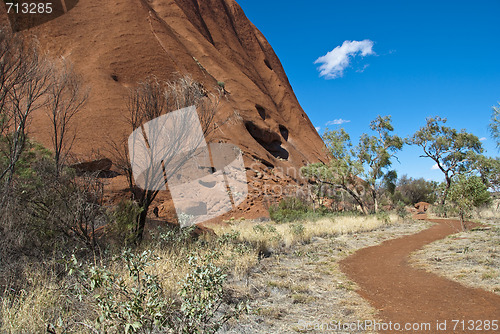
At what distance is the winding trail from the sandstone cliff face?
15.9 meters

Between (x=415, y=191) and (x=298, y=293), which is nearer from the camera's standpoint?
(x=298, y=293)

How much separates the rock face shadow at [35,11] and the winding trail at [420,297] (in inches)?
1101

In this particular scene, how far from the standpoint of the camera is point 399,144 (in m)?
23.1

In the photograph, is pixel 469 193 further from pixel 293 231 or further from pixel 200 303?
pixel 200 303

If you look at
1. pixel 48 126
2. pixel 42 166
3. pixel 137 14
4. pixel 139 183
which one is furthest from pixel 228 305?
pixel 137 14

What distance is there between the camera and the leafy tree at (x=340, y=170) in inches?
822

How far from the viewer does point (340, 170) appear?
20734 millimetres

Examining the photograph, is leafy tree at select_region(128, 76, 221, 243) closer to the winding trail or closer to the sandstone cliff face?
the winding trail

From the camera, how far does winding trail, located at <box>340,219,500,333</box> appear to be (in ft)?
12.4

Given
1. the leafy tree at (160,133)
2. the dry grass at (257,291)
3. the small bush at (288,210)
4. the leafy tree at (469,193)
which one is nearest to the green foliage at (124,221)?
the dry grass at (257,291)

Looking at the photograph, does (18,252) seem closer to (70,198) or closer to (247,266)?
(70,198)

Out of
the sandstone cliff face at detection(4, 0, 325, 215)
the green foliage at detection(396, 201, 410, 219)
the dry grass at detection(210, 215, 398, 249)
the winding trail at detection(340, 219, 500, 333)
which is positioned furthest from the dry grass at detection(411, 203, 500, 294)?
the sandstone cliff face at detection(4, 0, 325, 215)

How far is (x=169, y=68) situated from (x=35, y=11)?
11.1 m

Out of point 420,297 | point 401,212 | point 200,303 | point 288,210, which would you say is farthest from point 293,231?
point 401,212
